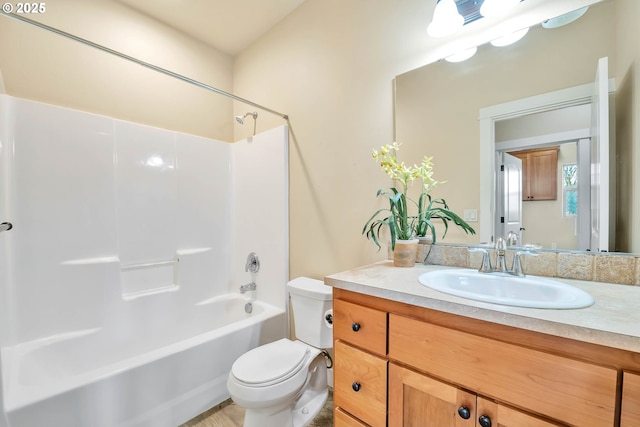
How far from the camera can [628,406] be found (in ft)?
1.81

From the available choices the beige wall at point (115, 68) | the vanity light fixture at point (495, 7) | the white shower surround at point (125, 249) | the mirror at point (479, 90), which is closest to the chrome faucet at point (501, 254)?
the mirror at point (479, 90)

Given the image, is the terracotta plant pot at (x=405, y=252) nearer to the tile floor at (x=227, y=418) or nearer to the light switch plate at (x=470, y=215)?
the light switch plate at (x=470, y=215)

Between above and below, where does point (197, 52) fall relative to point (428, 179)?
above

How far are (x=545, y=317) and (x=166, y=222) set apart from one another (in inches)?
92.5

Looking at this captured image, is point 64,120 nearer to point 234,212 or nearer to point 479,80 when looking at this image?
point 234,212

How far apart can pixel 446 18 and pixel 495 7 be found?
0.20m

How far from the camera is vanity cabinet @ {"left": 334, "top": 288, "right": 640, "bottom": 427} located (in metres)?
0.58

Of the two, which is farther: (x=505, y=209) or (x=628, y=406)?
(x=505, y=209)

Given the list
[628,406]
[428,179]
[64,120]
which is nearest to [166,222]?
[64,120]

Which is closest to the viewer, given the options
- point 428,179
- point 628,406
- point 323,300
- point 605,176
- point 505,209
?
point 628,406

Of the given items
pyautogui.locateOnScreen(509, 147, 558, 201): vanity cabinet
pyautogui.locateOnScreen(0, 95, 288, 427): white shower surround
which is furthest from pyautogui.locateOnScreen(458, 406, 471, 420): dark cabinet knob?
pyautogui.locateOnScreen(0, 95, 288, 427): white shower surround

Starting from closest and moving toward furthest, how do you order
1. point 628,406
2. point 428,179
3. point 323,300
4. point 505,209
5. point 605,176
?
point 628,406 < point 605,176 < point 505,209 < point 428,179 < point 323,300

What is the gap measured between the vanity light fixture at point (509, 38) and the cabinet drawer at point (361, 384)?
1433mm

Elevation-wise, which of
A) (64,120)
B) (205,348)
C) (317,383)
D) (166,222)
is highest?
(64,120)
